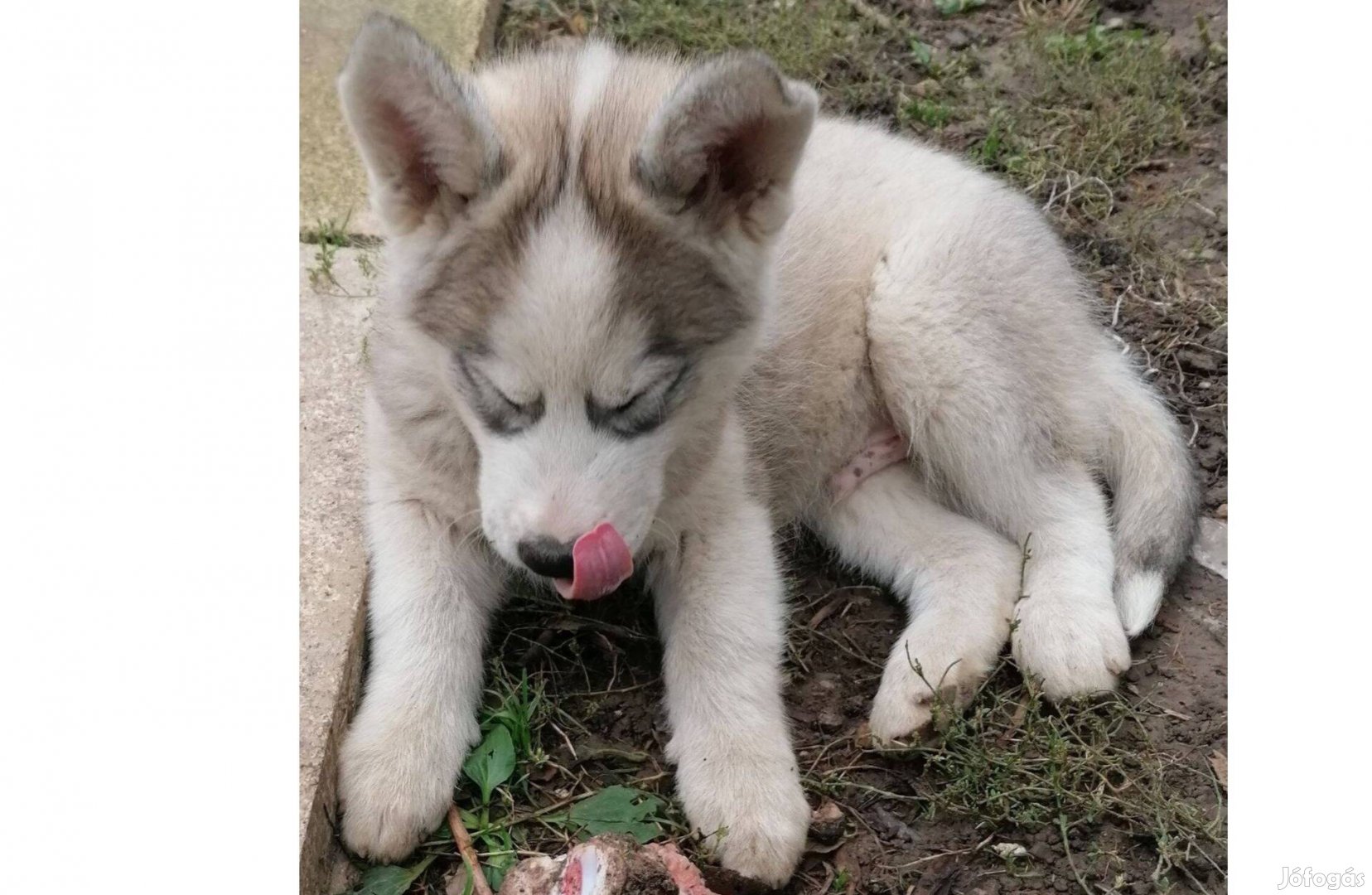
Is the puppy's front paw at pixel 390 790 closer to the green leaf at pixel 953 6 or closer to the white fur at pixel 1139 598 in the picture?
the white fur at pixel 1139 598

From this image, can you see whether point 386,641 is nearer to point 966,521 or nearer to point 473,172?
point 473,172

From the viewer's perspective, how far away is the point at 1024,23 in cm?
528

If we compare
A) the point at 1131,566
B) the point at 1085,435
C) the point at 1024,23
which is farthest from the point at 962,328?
the point at 1024,23

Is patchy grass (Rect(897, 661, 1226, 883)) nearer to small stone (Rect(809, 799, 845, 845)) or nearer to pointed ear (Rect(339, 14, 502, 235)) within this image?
small stone (Rect(809, 799, 845, 845))

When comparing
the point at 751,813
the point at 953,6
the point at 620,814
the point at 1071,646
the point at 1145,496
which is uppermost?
the point at 953,6

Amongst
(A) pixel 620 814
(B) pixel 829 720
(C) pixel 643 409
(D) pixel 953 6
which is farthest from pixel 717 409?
(D) pixel 953 6

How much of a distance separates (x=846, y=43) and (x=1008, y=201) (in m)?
1.58

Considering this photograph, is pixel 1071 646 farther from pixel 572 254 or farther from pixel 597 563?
pixel 572 254

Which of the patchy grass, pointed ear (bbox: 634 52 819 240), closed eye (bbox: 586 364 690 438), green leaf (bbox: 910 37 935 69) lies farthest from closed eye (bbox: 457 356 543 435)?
green leaf (bbox: 910 37 935 69)

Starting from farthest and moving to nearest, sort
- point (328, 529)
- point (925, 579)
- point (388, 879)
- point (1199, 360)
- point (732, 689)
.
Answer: point (1199, 360) < point (925, 579) < point (328, 529) < point (732, 689) < point (388, 879)

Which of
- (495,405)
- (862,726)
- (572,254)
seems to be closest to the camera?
(572,254)

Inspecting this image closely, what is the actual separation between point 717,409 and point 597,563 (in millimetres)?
697

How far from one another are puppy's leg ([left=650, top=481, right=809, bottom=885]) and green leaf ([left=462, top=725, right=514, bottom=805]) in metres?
0.37

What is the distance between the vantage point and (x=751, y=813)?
2779 mm
